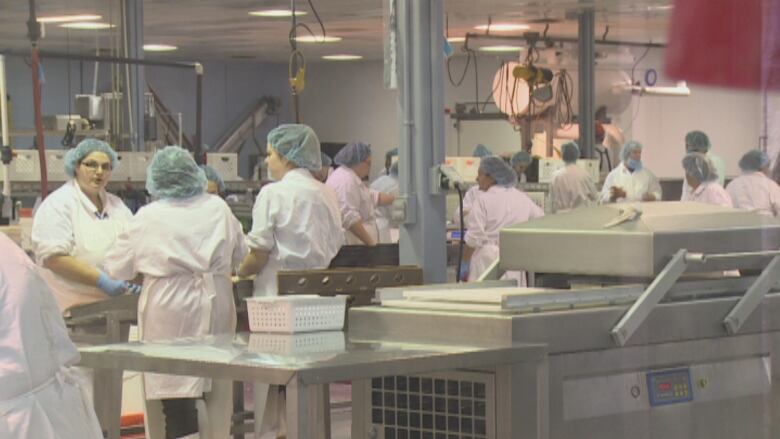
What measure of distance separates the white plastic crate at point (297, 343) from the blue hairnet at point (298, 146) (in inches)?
87.0

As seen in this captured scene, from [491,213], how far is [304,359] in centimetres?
488

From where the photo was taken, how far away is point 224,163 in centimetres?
762

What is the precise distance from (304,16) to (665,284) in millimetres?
8317

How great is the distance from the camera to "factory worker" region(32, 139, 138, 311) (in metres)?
4.71

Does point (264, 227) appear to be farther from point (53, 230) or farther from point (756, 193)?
point (756, 193)

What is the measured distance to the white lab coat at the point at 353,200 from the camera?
6.91m

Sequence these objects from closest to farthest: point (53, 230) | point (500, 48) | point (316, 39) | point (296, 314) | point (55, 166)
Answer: point (296, 314) → point (53, 230) → point (55, 166) → point (316, 39) → point (500, 48)

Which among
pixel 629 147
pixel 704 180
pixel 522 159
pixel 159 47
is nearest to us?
pixel 704 180

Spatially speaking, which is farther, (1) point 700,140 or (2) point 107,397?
(2) point 107,397

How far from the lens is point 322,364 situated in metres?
2.08

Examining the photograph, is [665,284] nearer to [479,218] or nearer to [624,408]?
[624,408]

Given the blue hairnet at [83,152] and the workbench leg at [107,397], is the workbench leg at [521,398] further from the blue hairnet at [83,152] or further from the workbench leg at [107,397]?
the blue hairnet at [83,152]

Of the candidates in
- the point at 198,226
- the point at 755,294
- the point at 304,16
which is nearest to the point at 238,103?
the point at 304,16

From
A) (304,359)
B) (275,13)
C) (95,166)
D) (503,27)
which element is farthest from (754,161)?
(503,27)
